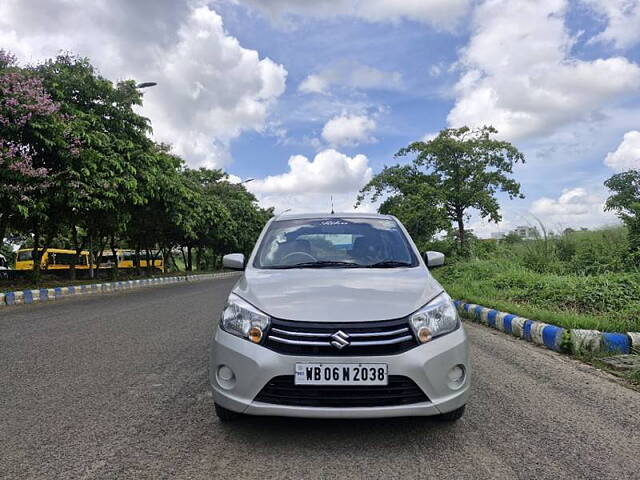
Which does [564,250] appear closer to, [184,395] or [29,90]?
[184,395]

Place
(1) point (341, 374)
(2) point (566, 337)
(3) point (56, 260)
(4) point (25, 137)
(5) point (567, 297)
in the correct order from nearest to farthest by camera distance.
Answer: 1. (1) point (341, 374)
2. (2) point (566, 337)
3. (5) point (567, 297)
4. (4) point (25, 137)
5. (3) point (56, 260)

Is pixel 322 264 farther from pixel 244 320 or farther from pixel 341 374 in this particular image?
pixel 341 374

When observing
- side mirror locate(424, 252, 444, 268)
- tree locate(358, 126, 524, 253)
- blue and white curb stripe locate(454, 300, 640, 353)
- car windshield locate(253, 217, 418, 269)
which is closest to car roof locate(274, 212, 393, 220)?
car windshield locate(253, 217, 418, 269)

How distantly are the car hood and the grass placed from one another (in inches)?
144

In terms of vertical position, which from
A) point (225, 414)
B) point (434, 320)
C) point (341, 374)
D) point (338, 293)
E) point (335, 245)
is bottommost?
point (225, 414)

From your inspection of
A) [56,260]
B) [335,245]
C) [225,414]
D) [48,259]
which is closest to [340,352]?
[225,414]

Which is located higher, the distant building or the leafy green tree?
the leafy green tree

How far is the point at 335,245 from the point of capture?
14.1 feet

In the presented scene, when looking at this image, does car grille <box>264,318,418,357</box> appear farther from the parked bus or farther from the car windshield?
the parked bus

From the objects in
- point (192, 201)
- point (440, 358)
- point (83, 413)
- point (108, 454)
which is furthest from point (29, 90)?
point (192, 201)

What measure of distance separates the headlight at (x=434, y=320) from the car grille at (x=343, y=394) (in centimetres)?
30

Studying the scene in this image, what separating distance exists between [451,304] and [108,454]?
7.43 ft

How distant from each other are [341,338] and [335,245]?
1602 mm

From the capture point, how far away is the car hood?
2898mm
